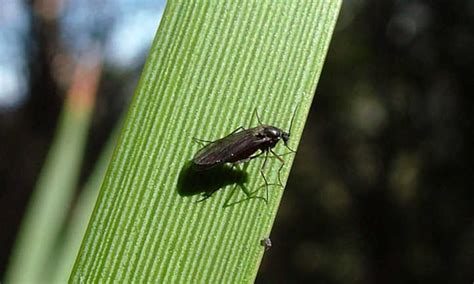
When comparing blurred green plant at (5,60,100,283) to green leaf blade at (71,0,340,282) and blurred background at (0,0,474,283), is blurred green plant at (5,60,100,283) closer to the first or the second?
green leaf blade at (71,0,340,282)

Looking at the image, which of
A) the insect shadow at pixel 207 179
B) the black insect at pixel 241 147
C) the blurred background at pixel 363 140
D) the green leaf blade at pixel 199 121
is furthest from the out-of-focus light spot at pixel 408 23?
the green leaf blade at pixel 199 121

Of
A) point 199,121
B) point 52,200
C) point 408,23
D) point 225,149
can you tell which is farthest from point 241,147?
point 408,23

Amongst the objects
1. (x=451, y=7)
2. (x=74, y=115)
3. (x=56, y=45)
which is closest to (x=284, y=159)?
(x=74, y=115)

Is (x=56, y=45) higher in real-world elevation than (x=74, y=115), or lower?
higher

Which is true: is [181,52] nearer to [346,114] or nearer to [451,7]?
[451,7]

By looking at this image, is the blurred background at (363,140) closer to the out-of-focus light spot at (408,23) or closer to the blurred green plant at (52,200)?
the out-of-focus light spot at (408,23)

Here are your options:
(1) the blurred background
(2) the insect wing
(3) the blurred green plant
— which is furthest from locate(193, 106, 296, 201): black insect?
(1) the blurred background
